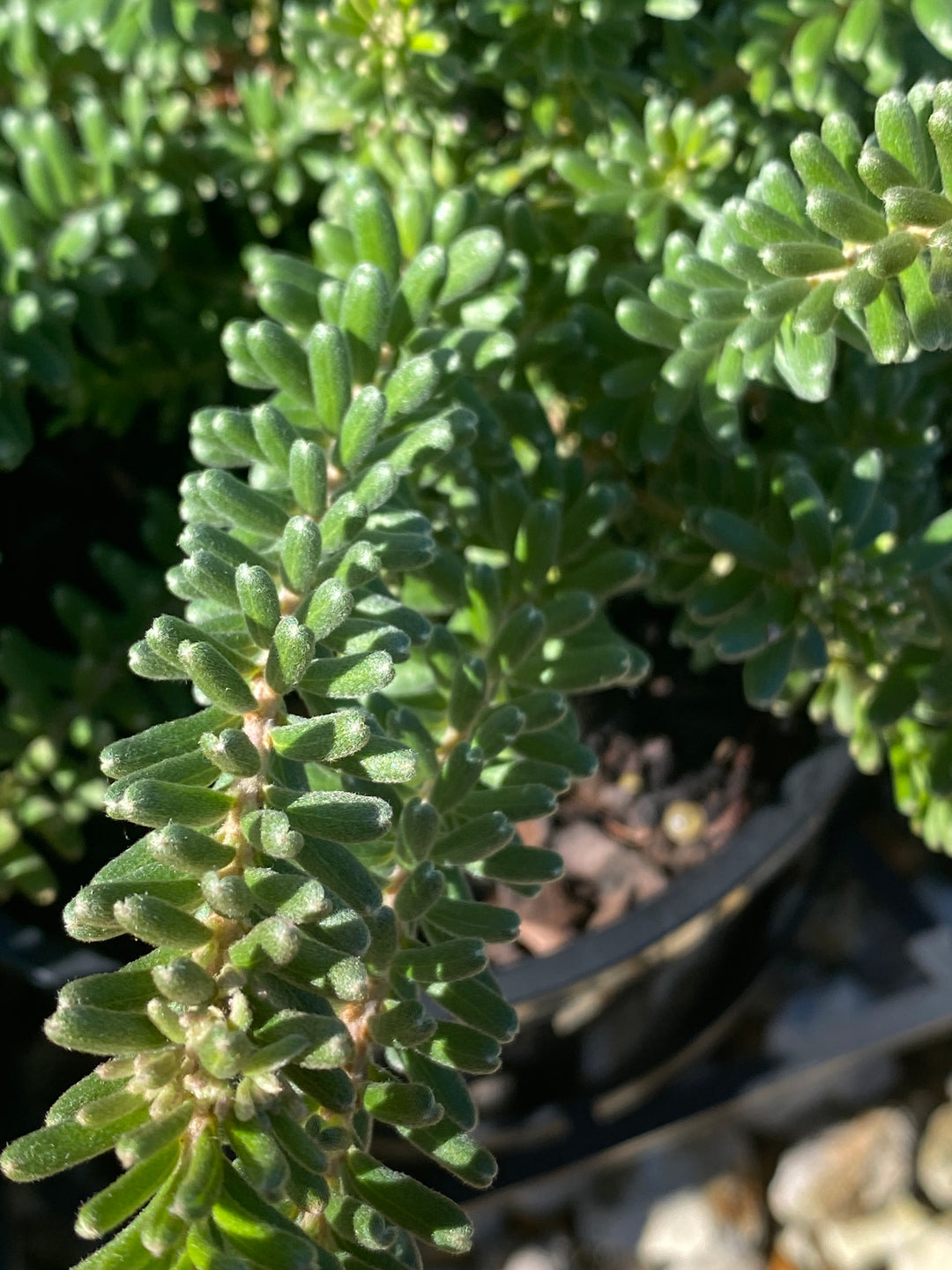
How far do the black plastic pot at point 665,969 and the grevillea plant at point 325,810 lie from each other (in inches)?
22.6

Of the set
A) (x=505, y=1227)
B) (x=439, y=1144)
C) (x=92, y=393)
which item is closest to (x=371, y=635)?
(x=439, y=1144)

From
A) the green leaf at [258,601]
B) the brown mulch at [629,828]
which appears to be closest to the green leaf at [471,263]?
the green leaf at [258,601]

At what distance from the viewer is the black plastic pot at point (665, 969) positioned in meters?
1.47

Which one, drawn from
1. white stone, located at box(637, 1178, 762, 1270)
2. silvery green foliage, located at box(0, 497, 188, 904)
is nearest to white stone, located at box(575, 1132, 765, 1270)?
white stone, located at box(637, 1178, 762, 1270)

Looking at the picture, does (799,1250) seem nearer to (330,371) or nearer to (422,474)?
(422,474)

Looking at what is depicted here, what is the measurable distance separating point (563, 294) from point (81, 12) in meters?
0.60

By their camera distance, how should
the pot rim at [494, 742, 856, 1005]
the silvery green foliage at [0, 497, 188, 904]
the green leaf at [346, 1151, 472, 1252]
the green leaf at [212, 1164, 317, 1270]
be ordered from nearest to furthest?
the green leaf at [212, 1164, 317, 1270]
the green leaf at [346, 1151, 472, 1252]
the silvery green foliage at [0, 497, 188, 904]
the pot rim at [494, 742, 856, 1005]

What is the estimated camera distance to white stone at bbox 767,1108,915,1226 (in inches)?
83.4

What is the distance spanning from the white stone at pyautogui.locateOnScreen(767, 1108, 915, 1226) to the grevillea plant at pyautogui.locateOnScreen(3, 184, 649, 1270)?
1551 mm

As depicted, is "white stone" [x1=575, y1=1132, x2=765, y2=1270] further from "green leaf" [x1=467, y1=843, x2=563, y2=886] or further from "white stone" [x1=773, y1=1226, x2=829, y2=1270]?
"green leaf" [x1=467, y1=843, x2=563, y2=886]

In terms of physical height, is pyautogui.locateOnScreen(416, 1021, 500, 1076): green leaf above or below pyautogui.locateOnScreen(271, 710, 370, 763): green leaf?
below

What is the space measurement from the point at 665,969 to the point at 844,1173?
774 mm

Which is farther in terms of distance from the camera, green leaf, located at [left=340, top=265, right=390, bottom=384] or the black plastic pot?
the black plastic pot

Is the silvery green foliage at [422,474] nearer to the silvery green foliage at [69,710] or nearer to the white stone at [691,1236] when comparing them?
the silvery green foliage at [69,710]
